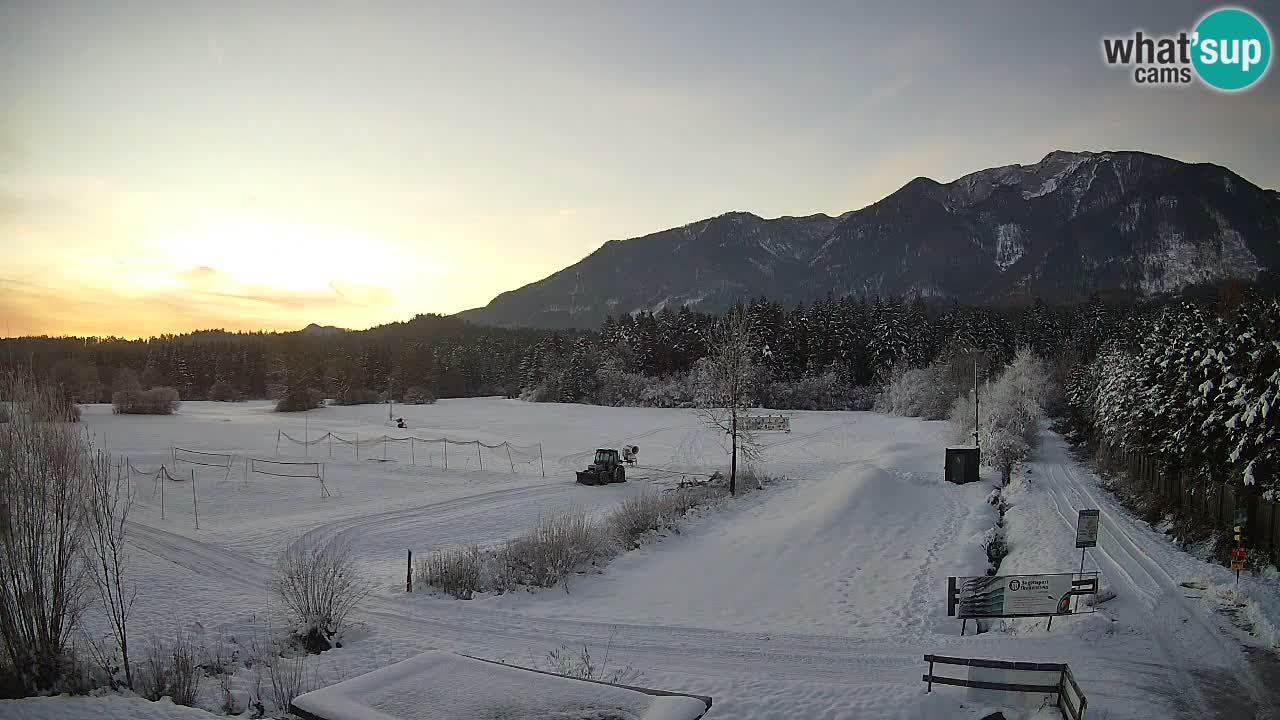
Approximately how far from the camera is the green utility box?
36750mm

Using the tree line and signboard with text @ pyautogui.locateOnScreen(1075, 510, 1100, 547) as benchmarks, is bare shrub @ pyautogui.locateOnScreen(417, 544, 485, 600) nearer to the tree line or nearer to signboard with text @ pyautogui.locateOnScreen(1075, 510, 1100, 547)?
signboard with text @ pyautogui.locateOnScreen(1075, 510, 1100, 547)

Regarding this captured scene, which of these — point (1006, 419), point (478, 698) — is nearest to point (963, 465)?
point (1006, 419)

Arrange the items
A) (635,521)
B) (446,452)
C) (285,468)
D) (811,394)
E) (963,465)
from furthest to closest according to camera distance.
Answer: (811,394)
(446,452)
(285,468)
(963,465)
(635,521)

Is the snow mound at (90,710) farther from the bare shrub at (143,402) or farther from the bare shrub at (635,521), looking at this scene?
the bare shrub at (143,402)

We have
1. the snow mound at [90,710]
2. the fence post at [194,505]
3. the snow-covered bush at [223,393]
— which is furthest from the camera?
the snow-covered bush at [223,393]

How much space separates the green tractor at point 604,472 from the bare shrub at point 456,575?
1798 centimetres

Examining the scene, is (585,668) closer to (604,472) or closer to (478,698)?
(478,698)

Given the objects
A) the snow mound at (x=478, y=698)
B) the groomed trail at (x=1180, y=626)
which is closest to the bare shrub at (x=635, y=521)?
the groomed trail at (x=1180, y=626)

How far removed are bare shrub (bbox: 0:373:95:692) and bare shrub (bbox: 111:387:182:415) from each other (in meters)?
73.5

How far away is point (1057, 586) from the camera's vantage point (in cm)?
1409

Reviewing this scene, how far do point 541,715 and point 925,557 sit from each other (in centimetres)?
1975

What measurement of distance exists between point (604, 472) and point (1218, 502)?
83.9 ft

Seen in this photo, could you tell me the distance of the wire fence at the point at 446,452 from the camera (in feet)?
145

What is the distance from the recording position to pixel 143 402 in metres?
69.8
